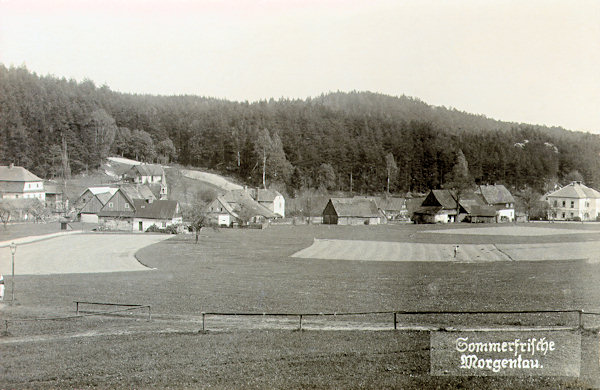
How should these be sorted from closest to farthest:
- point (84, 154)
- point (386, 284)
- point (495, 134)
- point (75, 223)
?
1. point (386, 284)
2. point (84, 154)
3. point (75, 223)
4. point (495, 134)

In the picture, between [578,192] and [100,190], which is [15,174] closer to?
[100,190]

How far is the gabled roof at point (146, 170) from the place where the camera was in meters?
102

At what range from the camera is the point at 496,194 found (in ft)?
314

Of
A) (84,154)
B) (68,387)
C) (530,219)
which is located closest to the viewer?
(68,387)

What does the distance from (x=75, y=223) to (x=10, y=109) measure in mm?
34878

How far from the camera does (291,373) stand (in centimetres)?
1256

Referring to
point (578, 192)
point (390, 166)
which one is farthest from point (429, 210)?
point (578, 192)

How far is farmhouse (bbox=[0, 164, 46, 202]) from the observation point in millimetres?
44781

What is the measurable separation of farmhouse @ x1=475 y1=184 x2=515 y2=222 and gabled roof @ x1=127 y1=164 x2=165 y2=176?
6198 centimetres

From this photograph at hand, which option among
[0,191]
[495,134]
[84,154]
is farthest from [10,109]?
[495,134]

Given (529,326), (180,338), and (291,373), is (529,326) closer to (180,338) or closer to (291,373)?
(291,373)

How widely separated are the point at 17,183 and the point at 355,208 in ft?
183
